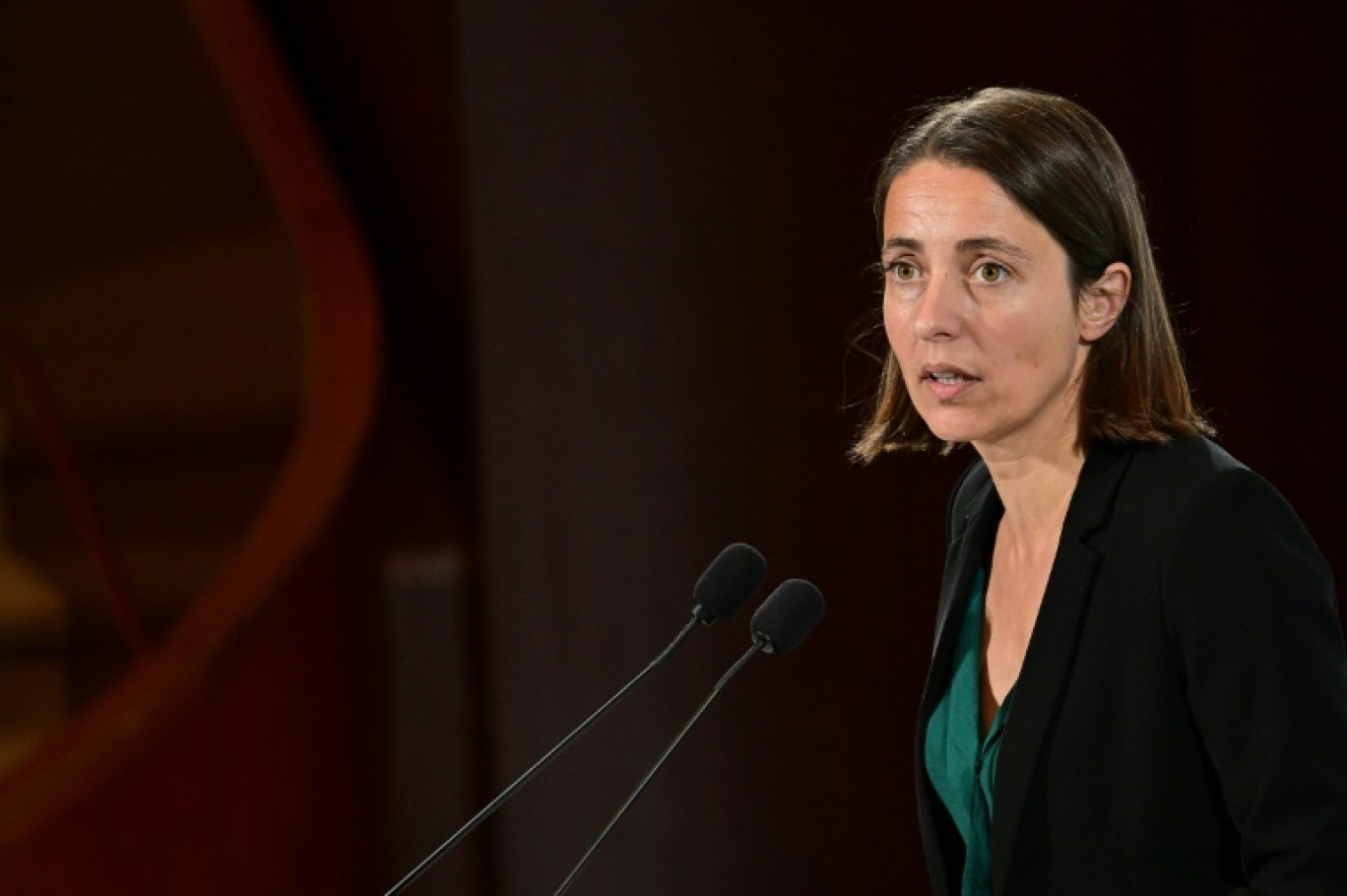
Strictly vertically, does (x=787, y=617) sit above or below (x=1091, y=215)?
below

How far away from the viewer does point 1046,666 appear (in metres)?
1.27

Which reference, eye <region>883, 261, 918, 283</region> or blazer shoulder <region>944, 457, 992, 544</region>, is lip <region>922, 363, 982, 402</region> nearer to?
eye <region>883, 261, 918, 283</region>

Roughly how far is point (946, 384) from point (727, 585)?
0.72ft

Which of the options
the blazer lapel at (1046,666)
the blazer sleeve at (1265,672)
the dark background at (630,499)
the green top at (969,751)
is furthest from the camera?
the dark background at (630,499)

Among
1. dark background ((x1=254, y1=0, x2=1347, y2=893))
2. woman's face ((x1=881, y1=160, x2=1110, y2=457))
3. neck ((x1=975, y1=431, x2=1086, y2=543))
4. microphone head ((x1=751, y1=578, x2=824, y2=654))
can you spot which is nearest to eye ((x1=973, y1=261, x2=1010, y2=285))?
woman's face ((x1=881, y1=160, x2=1110, y2=457))

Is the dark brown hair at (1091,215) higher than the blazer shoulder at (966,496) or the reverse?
higher

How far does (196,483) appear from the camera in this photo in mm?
3963

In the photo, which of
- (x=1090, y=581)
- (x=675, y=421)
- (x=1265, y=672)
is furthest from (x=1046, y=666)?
(x=675, y=421)

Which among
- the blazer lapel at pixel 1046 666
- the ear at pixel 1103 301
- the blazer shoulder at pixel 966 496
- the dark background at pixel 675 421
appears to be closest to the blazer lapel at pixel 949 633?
the blazer shoulder at pixel 966 496

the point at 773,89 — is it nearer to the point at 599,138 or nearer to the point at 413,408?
the point at 599,138

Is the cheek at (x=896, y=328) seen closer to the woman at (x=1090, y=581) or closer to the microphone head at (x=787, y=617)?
the woman at (x=1090, y=581)

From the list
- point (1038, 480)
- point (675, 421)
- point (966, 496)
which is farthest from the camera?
point (675, 421)

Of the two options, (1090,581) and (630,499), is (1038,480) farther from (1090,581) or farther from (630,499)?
(630,499)

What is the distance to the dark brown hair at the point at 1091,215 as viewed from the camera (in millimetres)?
1291
